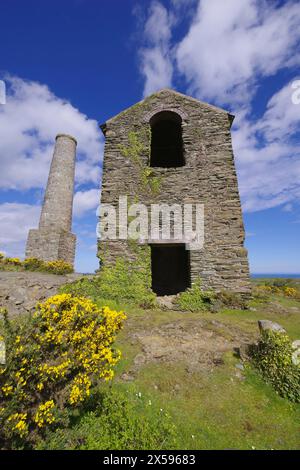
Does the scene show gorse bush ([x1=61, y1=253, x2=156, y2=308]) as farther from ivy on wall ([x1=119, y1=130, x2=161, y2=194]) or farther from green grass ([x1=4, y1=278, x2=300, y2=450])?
ivy on wall ([x1=119, y1=130, x2=161, y2=194])

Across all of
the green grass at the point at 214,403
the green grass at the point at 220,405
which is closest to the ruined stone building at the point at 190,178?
the green grass at the point at 214,403

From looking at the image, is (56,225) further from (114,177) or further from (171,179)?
(171,179)

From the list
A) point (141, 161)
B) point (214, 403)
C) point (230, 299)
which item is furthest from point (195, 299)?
point (141, 161)

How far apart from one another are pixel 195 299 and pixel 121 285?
115 inches

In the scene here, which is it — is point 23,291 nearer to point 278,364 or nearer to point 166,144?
point 278,364

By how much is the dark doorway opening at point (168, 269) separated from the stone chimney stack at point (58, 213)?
25.4 feet

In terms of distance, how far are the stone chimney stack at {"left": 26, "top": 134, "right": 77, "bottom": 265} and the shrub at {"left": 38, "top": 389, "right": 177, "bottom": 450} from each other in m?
15.3

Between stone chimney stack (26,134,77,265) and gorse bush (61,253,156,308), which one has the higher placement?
stone chimney stack (26,134,77,265)

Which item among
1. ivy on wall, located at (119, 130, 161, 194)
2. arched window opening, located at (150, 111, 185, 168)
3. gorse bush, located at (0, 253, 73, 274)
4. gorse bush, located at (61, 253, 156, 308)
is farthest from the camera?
arched window opening, located at (150, 111, 185, 168)

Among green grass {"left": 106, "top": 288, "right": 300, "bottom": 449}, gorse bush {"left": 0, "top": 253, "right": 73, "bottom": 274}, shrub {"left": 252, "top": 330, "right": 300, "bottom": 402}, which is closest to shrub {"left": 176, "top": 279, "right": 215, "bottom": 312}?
green grass {"left": 106, "top": 288, "right": 300, "bottom": 449}

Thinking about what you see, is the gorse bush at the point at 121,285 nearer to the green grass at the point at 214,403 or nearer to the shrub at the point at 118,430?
the green grass at the point at 214,403

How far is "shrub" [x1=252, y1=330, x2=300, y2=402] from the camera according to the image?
433cm

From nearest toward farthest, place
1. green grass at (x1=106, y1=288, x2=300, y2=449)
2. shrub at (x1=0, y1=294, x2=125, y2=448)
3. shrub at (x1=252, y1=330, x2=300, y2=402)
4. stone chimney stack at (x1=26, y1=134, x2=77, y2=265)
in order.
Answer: shrub at (x1=0, y1=294, x2=125, y2=448), green grass at (x1=106, y1=288, x2=300, y2=449), shrub at (x1=252, y1=330, x2=300, y2=402), stone chimney stack at (x1=26, y1=134, x2=77, y2=265)

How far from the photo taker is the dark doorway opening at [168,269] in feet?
47.0
